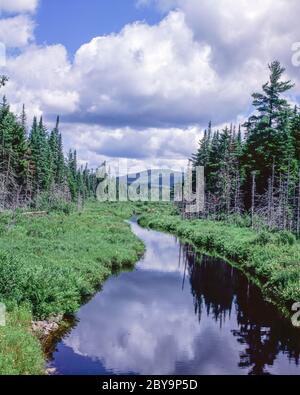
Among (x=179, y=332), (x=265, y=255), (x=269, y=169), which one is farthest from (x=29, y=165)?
(x=179, y=332)

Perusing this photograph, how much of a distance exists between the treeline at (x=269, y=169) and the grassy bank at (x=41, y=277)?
A: 57.2 ft

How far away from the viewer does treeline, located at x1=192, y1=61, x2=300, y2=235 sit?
4847 centimetres

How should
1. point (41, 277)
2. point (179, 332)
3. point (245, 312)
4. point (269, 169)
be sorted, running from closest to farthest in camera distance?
point (41, 277) → point (179, 332) → point (245, 312) → point (269, 169)

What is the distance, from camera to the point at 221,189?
69.4 m

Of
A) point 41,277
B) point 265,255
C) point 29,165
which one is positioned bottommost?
point 265,255

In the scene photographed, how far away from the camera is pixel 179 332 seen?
20.0 metres

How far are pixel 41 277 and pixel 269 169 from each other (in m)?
40.6

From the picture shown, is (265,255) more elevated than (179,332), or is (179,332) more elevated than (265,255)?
(265,255)

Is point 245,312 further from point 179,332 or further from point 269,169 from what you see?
point 269,169

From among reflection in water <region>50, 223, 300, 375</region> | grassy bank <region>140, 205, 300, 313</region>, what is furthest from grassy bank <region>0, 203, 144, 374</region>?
grassy bank <region>140, 205, 300, 313</region>

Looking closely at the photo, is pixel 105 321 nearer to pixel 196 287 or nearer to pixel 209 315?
pixel 209 315

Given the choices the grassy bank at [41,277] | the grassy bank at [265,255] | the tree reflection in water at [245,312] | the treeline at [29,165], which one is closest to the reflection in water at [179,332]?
the tree reflection in water at [245,312]
